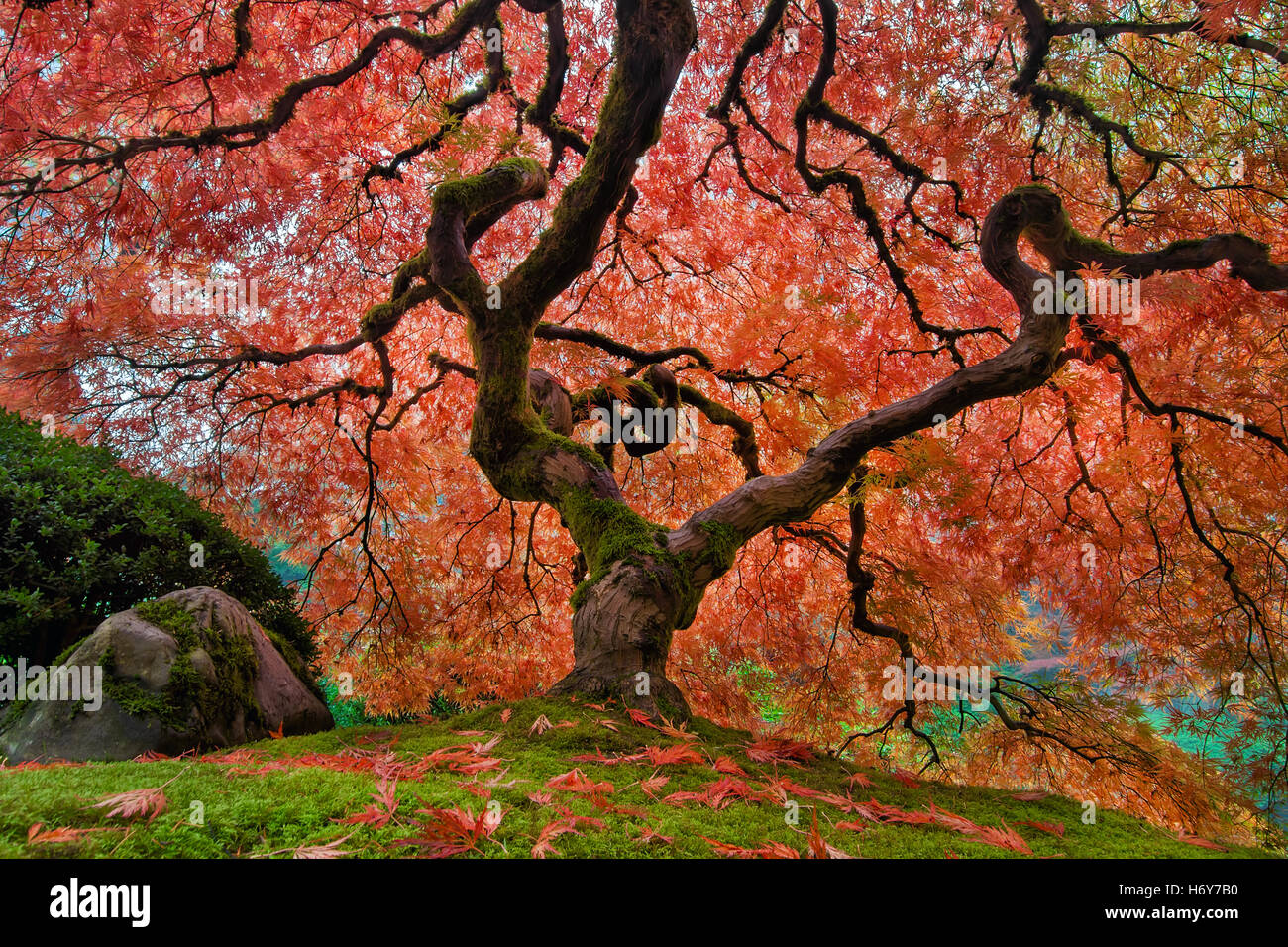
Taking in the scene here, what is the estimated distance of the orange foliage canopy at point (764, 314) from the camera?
343 cm

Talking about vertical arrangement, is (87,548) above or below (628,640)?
above

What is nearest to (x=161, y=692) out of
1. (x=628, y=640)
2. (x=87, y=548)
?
(x=87, y=548)

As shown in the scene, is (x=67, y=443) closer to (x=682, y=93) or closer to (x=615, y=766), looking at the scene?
(x=615, y=766)

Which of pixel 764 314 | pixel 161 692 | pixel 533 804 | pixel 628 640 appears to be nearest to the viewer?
pixel 533 804

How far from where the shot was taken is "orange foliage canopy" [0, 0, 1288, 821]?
343cm

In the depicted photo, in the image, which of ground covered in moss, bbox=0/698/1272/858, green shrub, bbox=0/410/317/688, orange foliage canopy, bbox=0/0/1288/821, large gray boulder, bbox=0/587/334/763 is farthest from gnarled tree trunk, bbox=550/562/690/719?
green shrub, bbox=0/410/317/688

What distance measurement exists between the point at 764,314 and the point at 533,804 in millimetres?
3753

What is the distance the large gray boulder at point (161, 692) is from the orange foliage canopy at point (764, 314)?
2002 millimetres

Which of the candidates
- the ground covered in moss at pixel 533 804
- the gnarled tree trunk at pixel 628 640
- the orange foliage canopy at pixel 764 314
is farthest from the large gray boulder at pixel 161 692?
the orange foliage canopy at pixel 764 314

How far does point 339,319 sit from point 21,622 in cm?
334

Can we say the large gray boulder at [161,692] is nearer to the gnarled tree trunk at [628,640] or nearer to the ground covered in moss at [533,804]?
the ground covered in moss at [533,804]

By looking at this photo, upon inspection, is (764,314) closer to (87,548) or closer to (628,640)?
(628,640)

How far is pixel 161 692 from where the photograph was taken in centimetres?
239

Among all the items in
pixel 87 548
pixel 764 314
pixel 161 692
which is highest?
pixel 764 314
